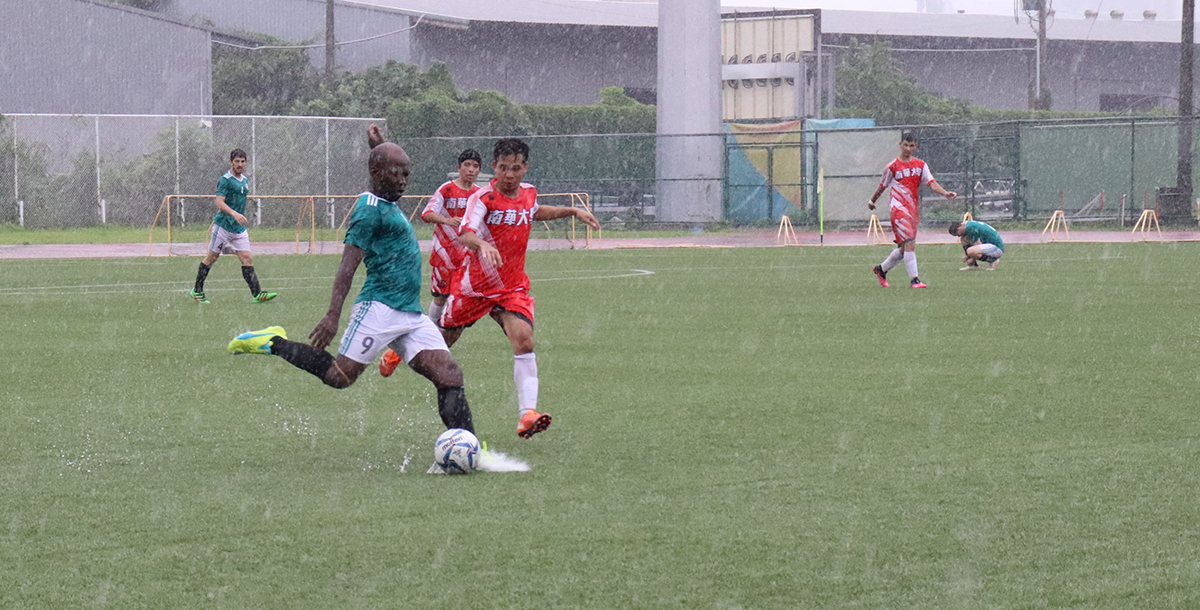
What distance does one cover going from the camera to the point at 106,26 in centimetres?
4616

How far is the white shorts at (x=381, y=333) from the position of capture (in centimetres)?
741

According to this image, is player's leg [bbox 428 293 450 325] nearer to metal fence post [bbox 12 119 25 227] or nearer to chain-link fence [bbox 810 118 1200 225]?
metal fence post [bbox 12 119 25 227]

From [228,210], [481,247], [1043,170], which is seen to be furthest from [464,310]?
[1043,170]

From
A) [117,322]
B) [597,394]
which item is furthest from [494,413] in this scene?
[117,322]

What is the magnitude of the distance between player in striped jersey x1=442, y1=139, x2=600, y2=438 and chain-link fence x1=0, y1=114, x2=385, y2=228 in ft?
98.0

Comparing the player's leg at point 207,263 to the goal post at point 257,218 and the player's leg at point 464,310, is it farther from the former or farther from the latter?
the goal post at point 257,218

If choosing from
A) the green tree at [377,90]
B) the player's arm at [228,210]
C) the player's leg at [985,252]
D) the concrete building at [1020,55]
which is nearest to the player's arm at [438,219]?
the player's arm at [228,210]

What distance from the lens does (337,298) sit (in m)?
7.20

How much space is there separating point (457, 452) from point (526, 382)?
122cm

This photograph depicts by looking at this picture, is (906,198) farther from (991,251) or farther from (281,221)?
A: (281,221)

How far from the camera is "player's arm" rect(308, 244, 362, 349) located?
23.5ft

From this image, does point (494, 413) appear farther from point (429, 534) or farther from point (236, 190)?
point (236, 190)

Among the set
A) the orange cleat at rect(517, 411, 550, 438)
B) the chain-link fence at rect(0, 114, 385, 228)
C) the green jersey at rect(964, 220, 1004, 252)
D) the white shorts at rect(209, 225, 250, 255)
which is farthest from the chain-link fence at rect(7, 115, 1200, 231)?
the orange cleat at rect(517, 411, 550, 438)

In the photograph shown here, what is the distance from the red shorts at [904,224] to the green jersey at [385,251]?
12621 millimetres
